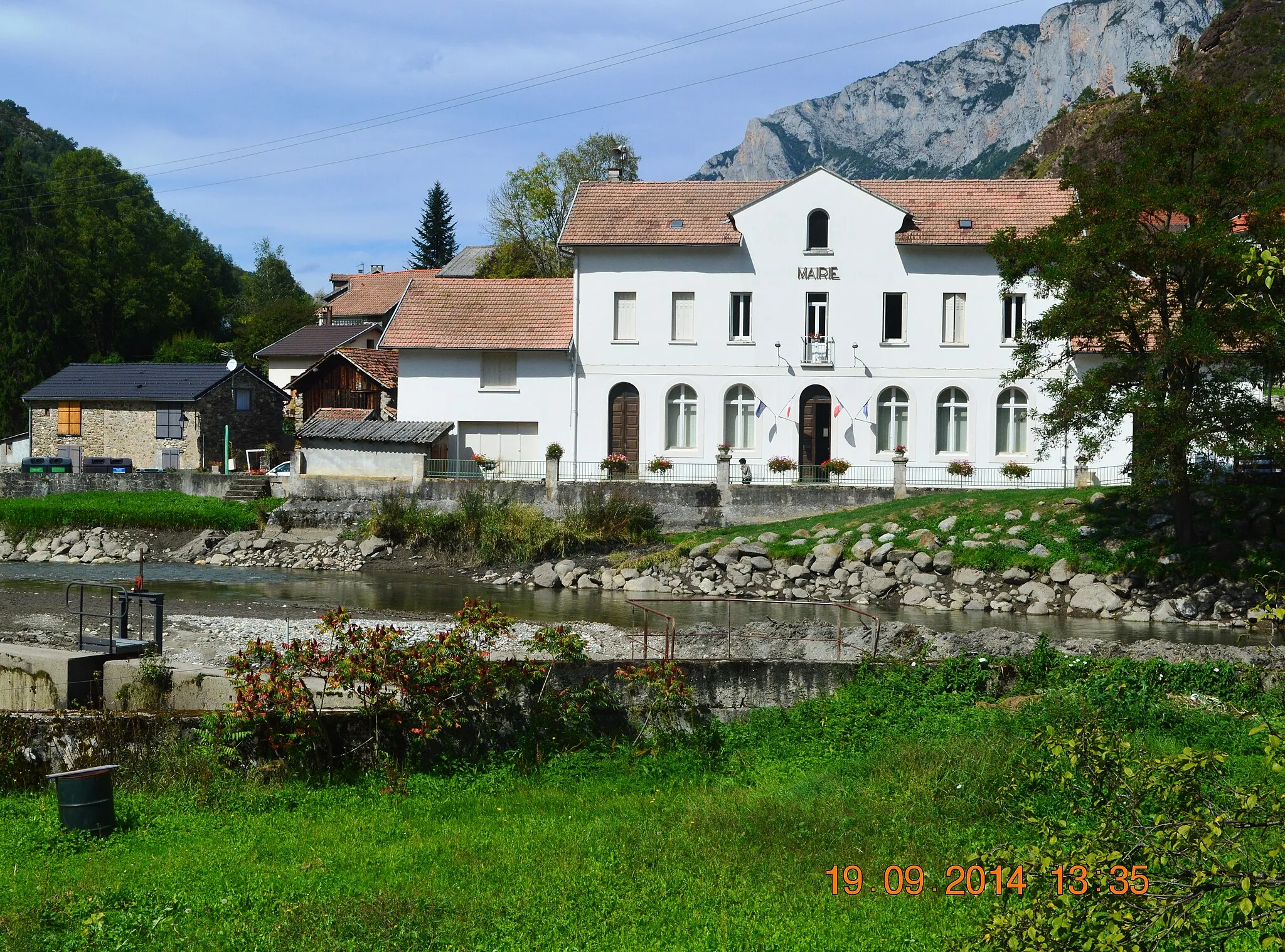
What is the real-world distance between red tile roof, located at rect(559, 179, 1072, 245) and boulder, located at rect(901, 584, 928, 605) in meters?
15.1

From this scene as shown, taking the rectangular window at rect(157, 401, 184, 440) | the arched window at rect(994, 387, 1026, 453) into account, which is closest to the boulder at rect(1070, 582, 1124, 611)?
the arched window at rect(994, 387, 1026, 453)

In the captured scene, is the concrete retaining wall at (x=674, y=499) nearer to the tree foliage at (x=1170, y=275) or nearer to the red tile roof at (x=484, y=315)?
the red tile roof at (x=484, y=315)

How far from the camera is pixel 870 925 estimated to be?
8133mm

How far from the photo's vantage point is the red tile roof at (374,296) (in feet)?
256

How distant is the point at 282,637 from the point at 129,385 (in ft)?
102

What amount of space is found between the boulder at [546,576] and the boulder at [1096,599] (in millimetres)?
14028

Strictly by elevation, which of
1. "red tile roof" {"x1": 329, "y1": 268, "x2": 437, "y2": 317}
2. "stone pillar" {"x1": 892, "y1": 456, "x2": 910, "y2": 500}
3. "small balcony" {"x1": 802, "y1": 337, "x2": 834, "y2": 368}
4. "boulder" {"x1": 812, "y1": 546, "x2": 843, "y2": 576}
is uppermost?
"red tile roof" {"x1": 329, "y1": 268, "x2": 437, "y2": 317}

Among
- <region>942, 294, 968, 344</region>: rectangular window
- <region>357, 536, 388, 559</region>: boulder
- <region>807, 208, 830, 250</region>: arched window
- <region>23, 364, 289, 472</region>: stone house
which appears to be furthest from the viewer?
<region>23, 364, 289, 472</region>: stone house

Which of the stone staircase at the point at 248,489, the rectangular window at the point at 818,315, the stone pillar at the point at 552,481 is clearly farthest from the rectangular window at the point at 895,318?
the stone staircase at the point at 248,489

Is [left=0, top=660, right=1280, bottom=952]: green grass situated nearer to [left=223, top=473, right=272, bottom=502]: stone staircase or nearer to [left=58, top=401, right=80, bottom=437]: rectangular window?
[left=223, top=473, right=272, bottom=502]: stone staircase

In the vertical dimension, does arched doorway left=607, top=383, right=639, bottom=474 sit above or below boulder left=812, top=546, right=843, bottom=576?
above

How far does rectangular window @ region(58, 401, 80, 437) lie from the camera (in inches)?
1890

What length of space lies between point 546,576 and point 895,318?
16.4 metres

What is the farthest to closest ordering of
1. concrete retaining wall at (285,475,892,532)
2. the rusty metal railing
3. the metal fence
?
the metal fence, concrete retaining wall at (285,475,892,532), the rusty metal railing
